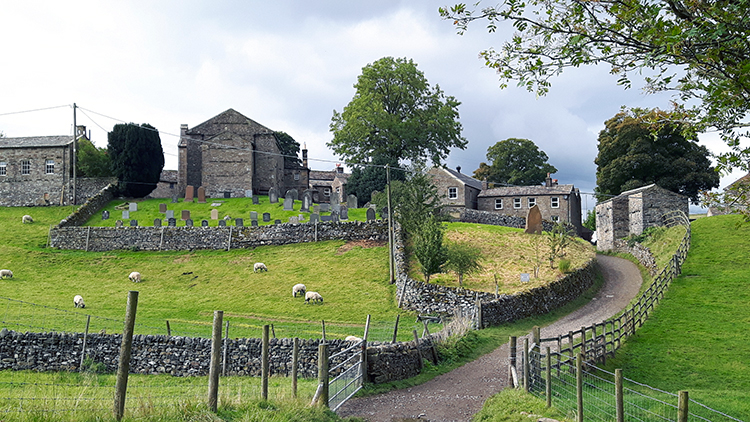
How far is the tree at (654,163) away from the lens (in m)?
52.4

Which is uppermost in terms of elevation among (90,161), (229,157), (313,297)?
(229,157)

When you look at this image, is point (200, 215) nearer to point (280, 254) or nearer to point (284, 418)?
point (280, 254)

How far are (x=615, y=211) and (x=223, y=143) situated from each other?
132 feet

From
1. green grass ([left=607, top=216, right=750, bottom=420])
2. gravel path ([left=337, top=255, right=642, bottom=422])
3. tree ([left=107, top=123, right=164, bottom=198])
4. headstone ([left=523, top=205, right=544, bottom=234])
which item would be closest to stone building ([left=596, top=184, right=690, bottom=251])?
headstone ([left=523, top=205, right=544, bottom=234])

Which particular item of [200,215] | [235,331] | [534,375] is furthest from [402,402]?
[200,215]

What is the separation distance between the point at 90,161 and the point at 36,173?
5.61 m

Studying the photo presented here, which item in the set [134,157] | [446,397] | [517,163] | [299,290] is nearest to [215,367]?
[446,397]

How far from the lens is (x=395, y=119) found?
57.1 meters

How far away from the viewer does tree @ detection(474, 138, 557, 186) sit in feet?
250

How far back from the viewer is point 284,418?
913 centimetres

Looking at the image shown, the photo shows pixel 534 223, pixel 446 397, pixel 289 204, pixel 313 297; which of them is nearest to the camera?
pixel 446 397

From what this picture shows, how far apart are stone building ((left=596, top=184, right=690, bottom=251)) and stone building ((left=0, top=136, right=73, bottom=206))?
169 ft

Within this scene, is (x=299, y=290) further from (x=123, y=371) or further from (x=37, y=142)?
(x=37, y=142)

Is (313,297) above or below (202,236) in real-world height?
below
